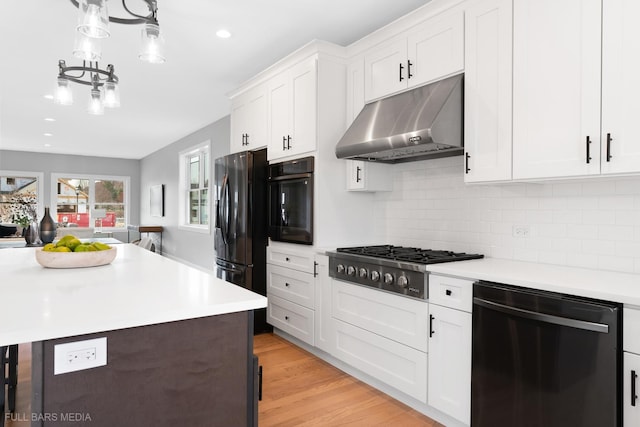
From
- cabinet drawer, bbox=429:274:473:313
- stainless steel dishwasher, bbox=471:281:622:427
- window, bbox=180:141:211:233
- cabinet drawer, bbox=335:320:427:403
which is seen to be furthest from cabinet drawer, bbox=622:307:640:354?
window, bbox=180:141:211:233

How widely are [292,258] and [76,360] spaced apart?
2364 mm

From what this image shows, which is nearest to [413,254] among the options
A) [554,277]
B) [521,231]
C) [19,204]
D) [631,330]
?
[521,231]

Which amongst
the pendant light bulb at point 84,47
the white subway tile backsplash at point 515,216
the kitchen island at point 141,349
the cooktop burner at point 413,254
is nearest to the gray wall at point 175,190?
the white subway tile backsplash at point 515,216

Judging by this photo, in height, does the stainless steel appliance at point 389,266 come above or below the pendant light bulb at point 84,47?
below

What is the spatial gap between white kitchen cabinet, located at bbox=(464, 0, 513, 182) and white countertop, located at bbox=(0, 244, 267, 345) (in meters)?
1.56

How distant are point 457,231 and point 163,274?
1.97 meters

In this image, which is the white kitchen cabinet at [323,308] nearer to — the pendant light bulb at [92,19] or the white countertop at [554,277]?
the white countertop at [554,277]

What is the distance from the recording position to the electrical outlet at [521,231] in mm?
2395

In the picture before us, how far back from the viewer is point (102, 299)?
1.30m

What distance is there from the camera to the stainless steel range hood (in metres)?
2.29

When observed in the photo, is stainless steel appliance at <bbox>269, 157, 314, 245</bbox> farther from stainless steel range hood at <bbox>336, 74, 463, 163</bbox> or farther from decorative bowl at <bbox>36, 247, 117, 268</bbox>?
decorative bowl at <bbox>36, 247, 117, 268</bbox>

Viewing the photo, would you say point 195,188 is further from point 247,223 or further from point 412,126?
point 412,126

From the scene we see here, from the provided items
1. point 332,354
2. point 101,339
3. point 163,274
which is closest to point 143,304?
point 101,339

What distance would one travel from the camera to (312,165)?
3152mm
